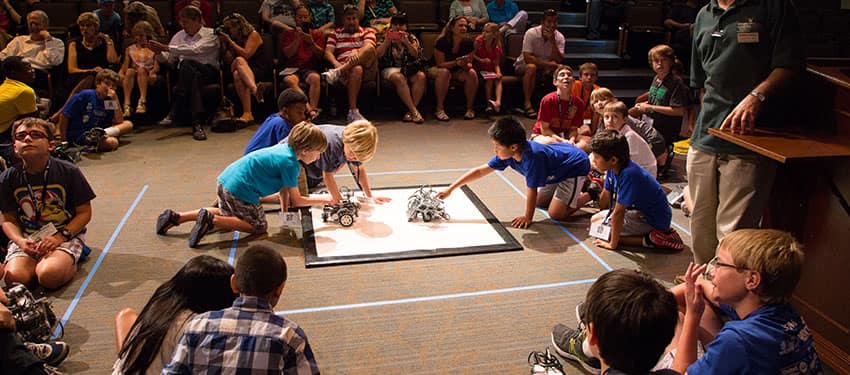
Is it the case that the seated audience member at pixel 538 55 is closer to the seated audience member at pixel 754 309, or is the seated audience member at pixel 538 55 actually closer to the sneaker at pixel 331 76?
the sneaker at pixel 331 76

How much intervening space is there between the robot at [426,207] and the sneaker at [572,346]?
1.45m

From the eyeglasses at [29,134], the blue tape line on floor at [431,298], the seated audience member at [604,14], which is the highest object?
the seated audience member at [604,14]

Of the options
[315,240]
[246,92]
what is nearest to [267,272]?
[315,240]

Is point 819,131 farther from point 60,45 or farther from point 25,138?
point 60,45

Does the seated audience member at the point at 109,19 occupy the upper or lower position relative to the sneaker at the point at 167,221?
upper

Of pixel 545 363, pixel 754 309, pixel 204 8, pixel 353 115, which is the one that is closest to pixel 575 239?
pixel 545 363

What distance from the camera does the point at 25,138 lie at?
10.6 feet

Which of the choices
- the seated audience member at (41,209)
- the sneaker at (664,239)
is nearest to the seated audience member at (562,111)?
the sneaker at (664,239)

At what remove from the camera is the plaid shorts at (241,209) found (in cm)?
389

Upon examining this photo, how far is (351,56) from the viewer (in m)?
7.19

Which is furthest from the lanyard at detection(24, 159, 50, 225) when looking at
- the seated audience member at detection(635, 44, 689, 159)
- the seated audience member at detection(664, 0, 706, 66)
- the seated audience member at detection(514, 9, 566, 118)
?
the seated audience member at detection(664, 0, 706, 66)

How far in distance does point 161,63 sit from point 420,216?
431cm

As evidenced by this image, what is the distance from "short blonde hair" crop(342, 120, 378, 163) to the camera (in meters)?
3.96

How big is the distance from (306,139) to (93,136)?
307 cm
